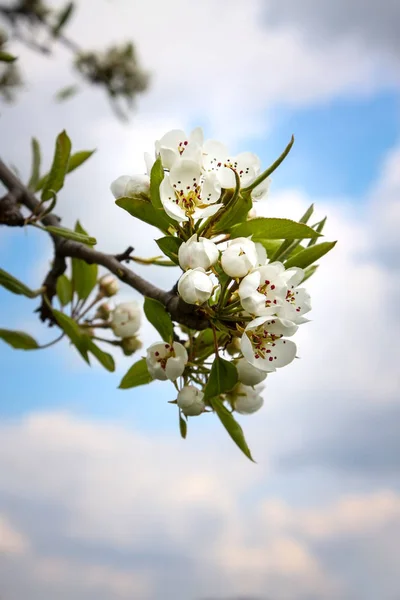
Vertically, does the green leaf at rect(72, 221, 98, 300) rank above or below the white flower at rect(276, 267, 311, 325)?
above

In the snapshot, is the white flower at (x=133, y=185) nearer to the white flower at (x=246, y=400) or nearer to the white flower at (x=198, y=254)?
the white flower at (x=198, y=254)

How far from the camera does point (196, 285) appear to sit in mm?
969

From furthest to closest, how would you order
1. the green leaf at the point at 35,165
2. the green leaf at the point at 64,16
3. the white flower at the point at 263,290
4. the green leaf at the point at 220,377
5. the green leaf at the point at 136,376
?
1. the green leaf at the point at 64,16
2. the green leaf at the point at 35,165
3. the green leaf at the point at 136,376
4. the green leaf at the point at 220,377
5. the white flower at the point at 263,290

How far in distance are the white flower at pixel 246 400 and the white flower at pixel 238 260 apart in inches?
15.2

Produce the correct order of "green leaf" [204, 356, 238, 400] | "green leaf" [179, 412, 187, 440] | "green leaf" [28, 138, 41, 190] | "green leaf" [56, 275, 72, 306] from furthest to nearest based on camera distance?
"green leaf" [28, 138, 41, 190]
"green leaf" [56, 275, 72, 306]
"green leaf" [179, 412, 187, 440]
"green leaf" [204, 356, 238, 400]

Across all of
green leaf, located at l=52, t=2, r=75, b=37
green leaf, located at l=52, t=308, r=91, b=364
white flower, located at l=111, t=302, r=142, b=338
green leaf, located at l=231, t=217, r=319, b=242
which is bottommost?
green leaf, located at l=231, t=217, r=319, b=242

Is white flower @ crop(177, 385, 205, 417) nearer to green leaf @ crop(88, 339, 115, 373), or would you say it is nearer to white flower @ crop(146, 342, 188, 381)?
white flower @ crop(146, 342, 188, 381)

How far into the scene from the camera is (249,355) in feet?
3.26

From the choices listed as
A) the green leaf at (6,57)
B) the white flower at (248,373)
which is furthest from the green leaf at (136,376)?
the green leaf at (6,57)

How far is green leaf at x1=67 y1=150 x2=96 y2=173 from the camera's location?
72.1 inches

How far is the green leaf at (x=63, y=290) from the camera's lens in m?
1.94

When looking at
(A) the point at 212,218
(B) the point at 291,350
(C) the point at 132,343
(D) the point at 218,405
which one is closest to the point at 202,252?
(A) the point at 212,218

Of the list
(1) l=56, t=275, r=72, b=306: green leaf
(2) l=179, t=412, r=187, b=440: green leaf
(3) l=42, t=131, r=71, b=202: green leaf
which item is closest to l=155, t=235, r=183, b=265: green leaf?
(2) l=179, t=412, r=187, b=440: green leaf

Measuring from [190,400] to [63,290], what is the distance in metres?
0.89
